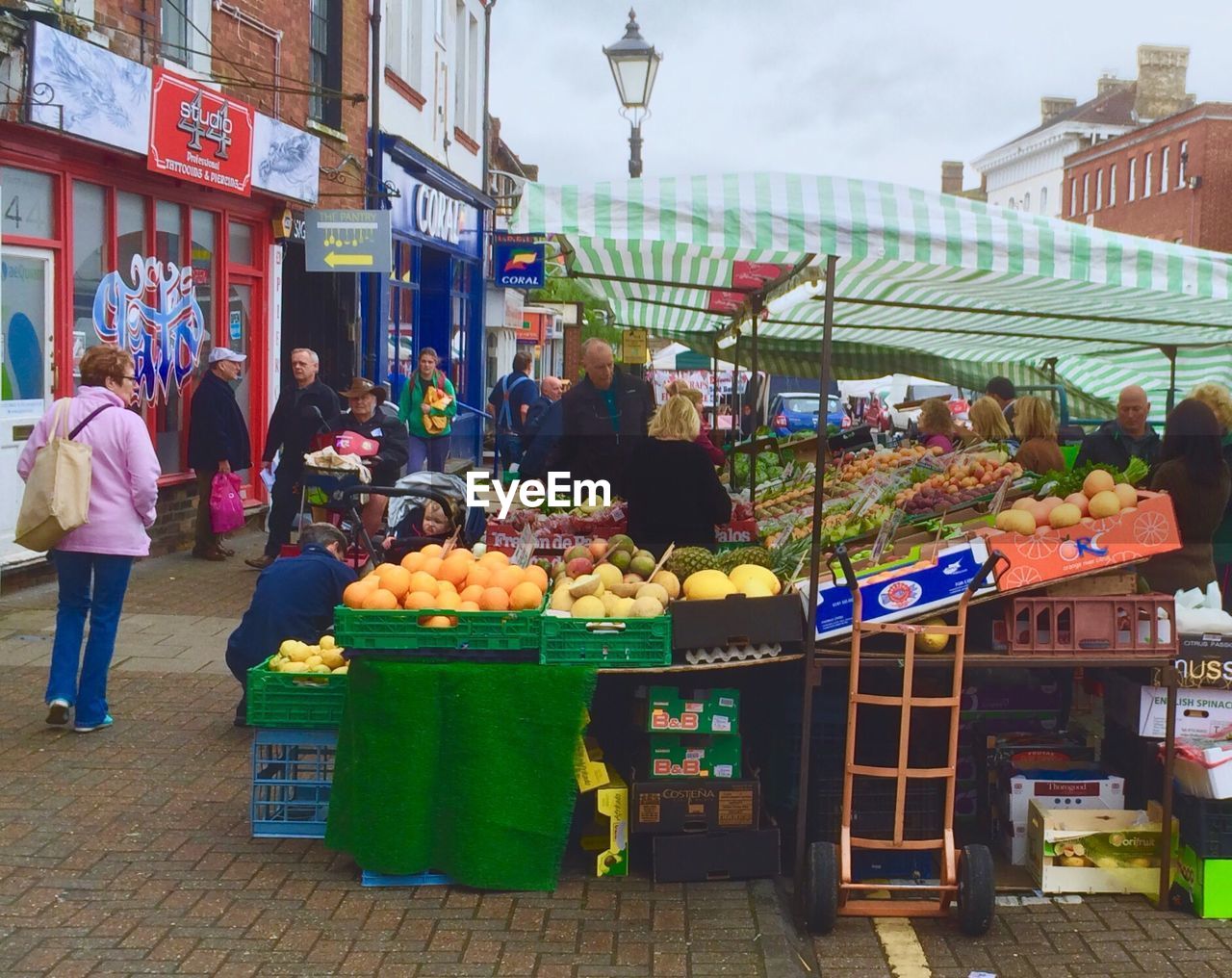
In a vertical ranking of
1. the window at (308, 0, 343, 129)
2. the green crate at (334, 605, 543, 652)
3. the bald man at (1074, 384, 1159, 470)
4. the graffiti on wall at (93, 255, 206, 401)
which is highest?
the window at (308, 0, 343, 129)

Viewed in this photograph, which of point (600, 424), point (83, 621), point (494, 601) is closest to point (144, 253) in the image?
point (600, 424)

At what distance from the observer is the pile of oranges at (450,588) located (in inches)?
221

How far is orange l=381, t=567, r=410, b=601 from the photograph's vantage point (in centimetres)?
570

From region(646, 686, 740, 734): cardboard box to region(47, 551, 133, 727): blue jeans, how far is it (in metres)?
3.00

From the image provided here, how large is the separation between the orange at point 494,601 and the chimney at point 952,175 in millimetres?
103804

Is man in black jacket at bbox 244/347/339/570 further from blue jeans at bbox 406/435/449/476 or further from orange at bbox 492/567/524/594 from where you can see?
orange at bbox 492/567/524/594

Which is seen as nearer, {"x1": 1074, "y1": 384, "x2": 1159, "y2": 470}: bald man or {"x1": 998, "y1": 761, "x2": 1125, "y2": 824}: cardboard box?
{"x1": 998, "y1": 761, "x2": 1125, "y2": 824}: cardboard box

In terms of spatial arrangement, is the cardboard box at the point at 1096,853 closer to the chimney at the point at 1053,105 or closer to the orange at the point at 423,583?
the orange at the point at 423,583

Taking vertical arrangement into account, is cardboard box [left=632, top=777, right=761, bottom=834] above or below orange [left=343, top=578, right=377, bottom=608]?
below

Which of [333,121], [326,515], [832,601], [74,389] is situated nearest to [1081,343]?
[326,515]

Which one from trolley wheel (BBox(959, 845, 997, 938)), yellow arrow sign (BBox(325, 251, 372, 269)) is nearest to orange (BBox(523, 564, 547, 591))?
trolley wheel (BBox(959, 845, 997, 938))

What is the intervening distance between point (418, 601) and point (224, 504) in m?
7.91

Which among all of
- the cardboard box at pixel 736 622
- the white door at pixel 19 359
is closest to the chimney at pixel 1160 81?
the white door at pixel 19 359

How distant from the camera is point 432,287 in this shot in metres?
24.7
